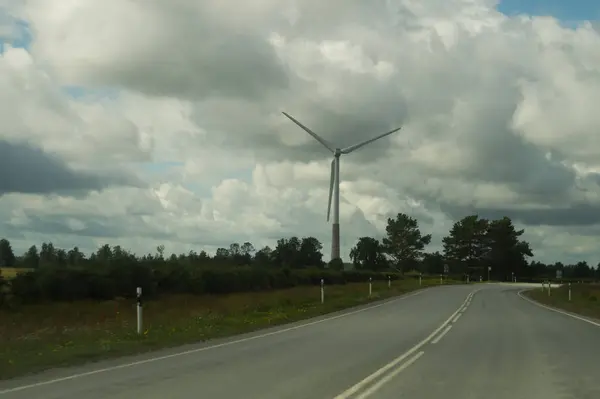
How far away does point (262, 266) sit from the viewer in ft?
244

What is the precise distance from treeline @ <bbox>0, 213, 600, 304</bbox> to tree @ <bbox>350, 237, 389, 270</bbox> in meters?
0.22

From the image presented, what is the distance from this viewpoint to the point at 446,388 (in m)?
10.9

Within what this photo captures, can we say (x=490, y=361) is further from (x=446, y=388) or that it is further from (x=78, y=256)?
(x=78, y=256)

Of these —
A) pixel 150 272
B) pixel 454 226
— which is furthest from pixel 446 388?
pixel 454 226

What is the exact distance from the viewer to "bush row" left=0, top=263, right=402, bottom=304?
4381 centimetres

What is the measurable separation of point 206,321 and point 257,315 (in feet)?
15.4

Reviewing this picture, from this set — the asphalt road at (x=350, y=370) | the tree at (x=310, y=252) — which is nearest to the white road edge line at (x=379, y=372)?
the asphalt road at (x=350, y=370)

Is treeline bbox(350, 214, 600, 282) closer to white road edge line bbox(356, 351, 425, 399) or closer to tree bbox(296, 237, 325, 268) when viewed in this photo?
tree bbox(296, 237, 325, 268)

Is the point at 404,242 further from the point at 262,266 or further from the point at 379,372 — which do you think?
the point at 379,372

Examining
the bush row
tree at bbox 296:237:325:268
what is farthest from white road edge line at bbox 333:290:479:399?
tree at bbox 296:237:325:268

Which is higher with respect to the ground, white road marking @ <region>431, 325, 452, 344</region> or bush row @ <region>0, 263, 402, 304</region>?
bush row @ <region>0, 263, 402, 304</region>

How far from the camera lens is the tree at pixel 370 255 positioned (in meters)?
165

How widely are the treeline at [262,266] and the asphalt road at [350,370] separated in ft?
91.6

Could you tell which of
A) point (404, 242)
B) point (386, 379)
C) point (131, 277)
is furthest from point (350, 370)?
point (404, 242)
